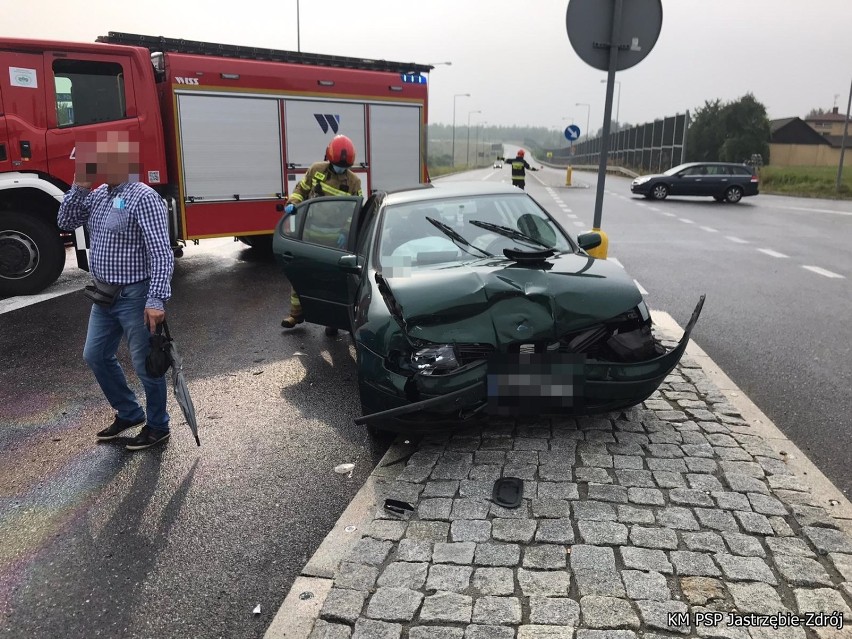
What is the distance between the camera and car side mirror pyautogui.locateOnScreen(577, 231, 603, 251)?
488 cm

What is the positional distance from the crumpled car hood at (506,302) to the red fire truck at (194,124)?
503 cm

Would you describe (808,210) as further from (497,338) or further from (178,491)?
(178,491)

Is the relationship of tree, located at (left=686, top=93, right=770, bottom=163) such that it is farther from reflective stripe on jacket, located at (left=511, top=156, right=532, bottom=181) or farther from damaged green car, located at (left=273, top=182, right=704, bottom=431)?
damaged green car, located at (left=273, top=182, right=704, bottom=431)

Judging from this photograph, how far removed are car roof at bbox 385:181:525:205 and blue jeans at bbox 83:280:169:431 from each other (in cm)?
211

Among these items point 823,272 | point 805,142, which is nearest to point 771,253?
point 823,272

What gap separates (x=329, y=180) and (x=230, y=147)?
3.53 meters

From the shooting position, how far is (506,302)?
3.63 meters

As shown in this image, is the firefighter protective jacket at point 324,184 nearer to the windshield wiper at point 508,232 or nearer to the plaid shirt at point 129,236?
the windshield wiper at point 508,232

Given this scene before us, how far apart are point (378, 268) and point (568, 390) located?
1.55 m

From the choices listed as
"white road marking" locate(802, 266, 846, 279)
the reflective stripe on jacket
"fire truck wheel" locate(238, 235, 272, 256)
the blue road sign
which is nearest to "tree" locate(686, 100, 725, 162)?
the blue road sign

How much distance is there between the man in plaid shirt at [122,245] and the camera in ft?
12.1

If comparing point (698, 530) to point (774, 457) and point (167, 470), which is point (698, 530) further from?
point (167, 470)

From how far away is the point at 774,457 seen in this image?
3.68 m

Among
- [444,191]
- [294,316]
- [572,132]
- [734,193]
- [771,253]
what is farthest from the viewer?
[572,132]
